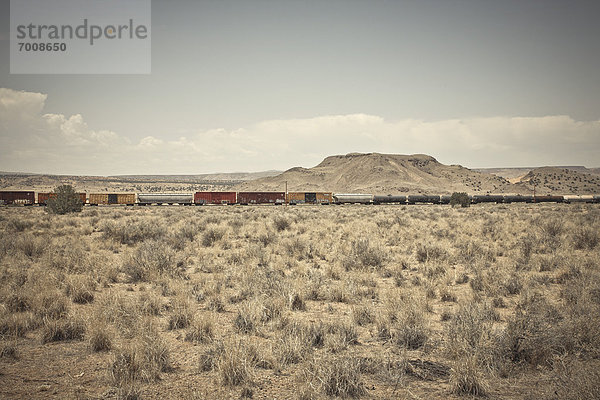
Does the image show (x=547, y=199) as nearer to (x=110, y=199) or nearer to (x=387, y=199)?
(x=387, y=199)

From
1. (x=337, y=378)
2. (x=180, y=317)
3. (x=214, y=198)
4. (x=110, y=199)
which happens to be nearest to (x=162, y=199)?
(x=110, y=199)

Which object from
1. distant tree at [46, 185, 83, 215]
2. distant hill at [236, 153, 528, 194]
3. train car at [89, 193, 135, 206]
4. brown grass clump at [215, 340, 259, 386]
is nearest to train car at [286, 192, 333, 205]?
train car at [89, 193, 135, 206]

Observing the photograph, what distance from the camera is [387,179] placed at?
122 metres

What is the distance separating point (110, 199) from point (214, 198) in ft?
57.4

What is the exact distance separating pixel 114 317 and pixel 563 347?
9.25 meters

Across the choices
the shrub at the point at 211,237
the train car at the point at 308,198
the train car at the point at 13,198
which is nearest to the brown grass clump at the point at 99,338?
the shrub at the point at 211,237

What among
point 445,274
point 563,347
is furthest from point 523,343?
point 445,274

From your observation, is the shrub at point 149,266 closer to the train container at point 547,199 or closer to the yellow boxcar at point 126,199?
the yellow boxcar at point 126,199

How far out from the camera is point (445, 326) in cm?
818

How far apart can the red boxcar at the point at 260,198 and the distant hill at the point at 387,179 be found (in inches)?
2046

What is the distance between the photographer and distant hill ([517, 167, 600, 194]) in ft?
410

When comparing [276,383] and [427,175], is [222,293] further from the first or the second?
[427,175]

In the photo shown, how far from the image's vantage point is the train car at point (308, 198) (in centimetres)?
6775

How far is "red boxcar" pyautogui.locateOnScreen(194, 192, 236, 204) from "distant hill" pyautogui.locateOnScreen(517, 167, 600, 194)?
109 metres
